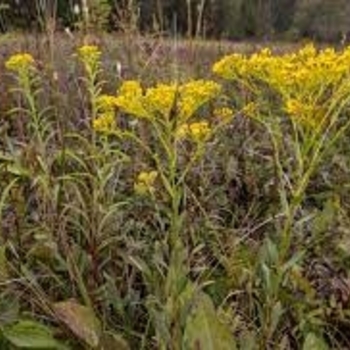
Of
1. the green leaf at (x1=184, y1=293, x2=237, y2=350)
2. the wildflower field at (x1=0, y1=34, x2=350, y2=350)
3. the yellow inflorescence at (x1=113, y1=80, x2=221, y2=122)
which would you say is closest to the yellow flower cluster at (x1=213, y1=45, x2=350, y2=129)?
the wildflower field at (x1=0, y1=34, x2=350, y2=350)

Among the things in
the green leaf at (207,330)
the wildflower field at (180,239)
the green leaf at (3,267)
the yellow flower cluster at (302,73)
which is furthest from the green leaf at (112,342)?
the yellow flower cluster at (302,73)

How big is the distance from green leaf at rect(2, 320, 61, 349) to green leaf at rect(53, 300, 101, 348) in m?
0.05

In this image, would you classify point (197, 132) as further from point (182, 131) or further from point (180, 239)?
point (180, 239)

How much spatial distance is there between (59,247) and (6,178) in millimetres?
425

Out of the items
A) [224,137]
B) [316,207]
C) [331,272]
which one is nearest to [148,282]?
[331,272]

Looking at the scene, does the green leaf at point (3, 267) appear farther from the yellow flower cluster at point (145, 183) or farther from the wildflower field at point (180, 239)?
the yellow flower cluster at point (145, 183)

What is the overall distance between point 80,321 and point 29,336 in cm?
12

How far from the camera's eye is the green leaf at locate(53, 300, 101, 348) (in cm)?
181

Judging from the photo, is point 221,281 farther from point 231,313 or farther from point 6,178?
point 6,178

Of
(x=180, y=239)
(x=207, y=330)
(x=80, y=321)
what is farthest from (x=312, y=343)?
(x=80, y=321)

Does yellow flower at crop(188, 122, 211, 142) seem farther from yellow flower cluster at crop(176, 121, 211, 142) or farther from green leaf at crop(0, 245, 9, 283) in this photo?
green leaf at crop(0, 245, 9, 283)

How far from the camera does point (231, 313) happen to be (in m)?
1.98

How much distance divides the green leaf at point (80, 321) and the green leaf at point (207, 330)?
0.19 meters

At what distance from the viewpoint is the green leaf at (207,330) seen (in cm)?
177
